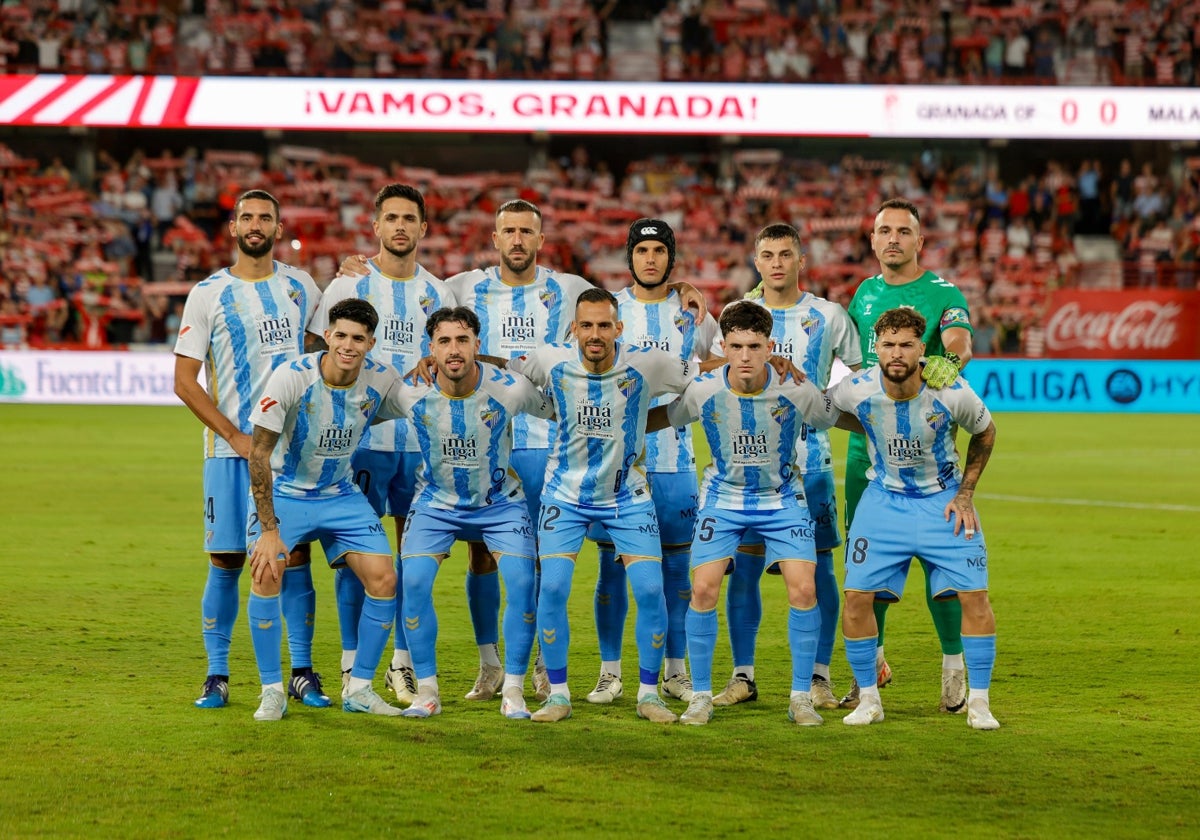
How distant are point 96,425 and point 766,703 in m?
15.5

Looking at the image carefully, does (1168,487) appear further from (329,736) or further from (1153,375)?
(329,736)

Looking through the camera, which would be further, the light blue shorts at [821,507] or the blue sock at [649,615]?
the light blue shorts at [821,507]

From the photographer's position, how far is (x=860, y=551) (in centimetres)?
601

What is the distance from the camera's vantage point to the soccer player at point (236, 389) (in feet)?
20.4

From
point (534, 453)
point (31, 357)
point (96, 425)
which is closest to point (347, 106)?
point (31, 357)

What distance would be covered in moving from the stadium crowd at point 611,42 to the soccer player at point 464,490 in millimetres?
22776

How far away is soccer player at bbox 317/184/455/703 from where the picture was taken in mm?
6516

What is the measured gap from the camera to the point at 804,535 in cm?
601

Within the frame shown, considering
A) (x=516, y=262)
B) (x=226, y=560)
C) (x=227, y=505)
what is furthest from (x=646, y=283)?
(x=226, y=560)

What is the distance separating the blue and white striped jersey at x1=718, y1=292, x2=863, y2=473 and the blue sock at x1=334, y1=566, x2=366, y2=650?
6.60 ft

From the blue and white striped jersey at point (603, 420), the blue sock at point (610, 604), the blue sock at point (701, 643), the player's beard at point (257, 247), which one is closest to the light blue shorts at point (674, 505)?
the blue sock at point (610, 604)

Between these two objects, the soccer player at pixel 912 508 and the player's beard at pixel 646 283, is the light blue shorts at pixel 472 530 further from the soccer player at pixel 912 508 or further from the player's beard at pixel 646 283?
the soccer player at pixel 912 508

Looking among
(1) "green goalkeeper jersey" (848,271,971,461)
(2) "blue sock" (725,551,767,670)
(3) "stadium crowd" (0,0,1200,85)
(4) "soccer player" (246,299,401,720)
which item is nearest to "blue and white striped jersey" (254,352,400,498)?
(4) "soccer player" (246,299,401,720)

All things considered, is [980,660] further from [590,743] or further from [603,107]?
[603,107]
